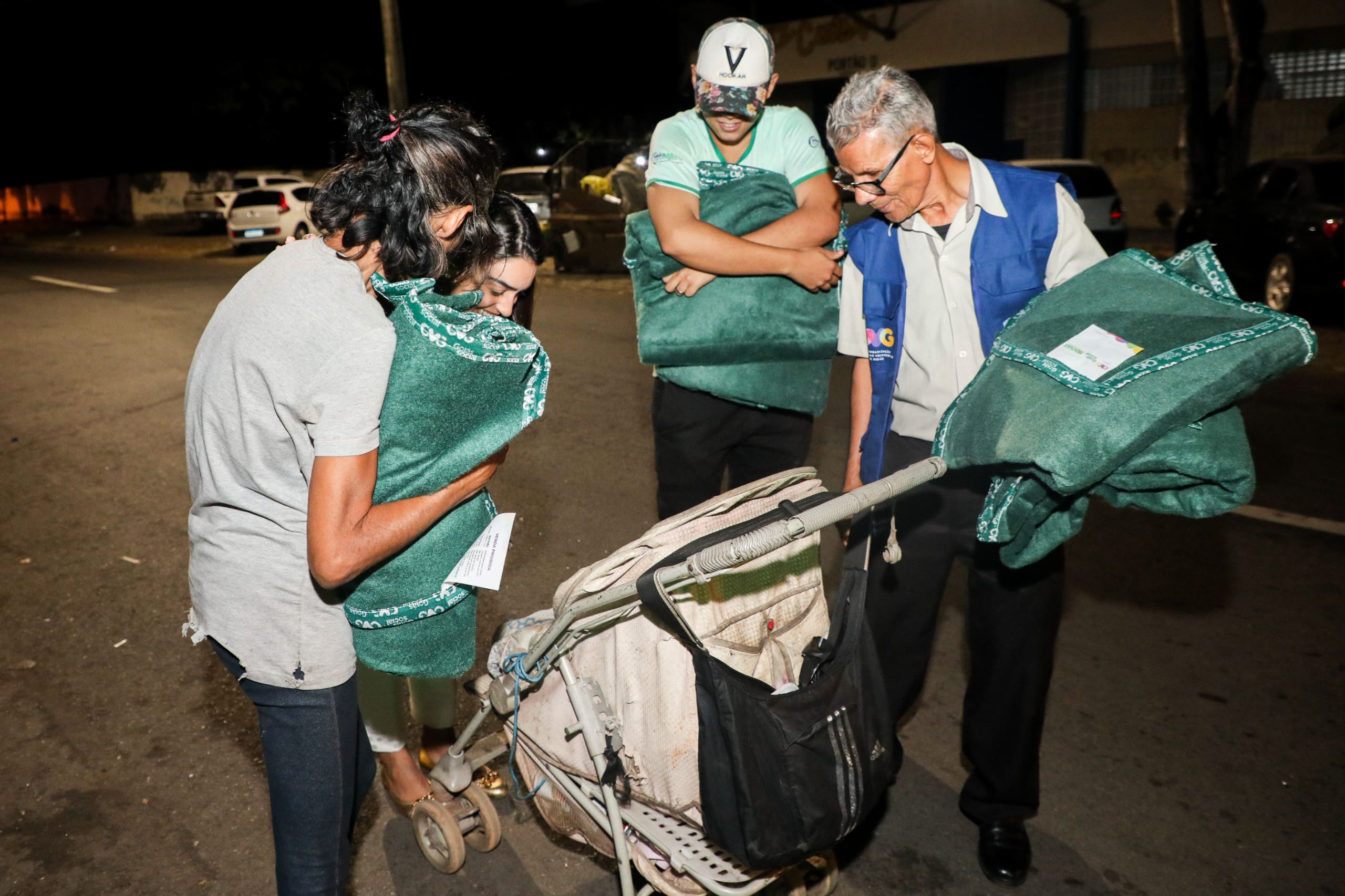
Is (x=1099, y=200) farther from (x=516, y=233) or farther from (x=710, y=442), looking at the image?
(x=516, y=233)

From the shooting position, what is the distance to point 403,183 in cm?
196

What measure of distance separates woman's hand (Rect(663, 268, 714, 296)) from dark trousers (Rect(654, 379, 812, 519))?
0.32 metres

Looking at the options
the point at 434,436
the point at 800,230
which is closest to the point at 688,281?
the point at 800,230

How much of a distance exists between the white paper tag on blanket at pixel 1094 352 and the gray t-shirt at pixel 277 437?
4.33 ft

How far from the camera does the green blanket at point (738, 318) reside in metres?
3.17

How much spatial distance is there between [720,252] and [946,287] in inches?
26.5

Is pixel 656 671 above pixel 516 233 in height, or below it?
below

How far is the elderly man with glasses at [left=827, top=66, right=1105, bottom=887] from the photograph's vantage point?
105 inches

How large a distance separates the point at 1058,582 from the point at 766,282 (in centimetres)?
120

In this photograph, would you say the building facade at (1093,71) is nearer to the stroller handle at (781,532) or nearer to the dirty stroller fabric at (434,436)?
the stroller handle at (781,532)

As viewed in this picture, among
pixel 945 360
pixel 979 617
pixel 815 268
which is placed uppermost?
pixel 815 268

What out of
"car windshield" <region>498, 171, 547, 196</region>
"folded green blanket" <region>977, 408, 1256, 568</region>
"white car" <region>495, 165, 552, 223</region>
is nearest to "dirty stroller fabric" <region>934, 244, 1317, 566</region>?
"folded green blanket" <region>977, 408, 1256, 568</region>

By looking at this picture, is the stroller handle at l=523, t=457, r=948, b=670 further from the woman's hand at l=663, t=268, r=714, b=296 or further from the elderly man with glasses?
the woman's hand at l=663, t=268, r=714, b=296

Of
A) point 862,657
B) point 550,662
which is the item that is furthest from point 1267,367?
point 550,662
